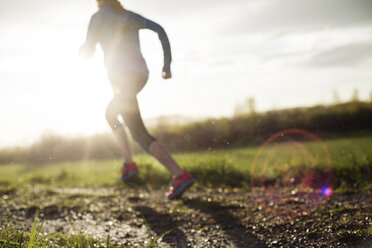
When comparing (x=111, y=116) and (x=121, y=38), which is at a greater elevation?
(x=121, y=38)

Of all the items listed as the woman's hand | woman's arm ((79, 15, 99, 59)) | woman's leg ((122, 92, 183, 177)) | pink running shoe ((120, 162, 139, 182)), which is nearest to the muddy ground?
pink running shoe ((120, 162, 139, 182))

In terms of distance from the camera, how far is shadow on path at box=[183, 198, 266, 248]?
2.42 metres

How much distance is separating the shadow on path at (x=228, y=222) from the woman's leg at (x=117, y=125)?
84 cm

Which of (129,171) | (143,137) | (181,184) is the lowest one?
(181,184)

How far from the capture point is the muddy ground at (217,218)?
2.44m

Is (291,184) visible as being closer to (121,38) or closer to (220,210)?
(220,210)

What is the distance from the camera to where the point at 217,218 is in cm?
307

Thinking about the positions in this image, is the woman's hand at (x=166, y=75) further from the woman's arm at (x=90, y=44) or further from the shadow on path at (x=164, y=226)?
the shadow on path at (x=164, y=226)

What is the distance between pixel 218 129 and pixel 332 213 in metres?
7.93

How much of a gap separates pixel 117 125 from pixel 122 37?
925 mm

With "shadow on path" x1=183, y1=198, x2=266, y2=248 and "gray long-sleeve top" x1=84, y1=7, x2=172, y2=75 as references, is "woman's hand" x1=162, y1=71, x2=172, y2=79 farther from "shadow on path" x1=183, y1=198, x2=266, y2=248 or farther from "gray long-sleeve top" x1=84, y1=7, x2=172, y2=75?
"shadow on path" x1=183, y1=198, x2=266, y2=248

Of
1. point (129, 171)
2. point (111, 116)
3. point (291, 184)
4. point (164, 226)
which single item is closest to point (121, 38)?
point (111, 116)

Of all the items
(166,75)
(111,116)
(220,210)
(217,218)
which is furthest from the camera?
(111,116)

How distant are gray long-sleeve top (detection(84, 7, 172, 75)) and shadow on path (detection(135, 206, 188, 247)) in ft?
4.55
